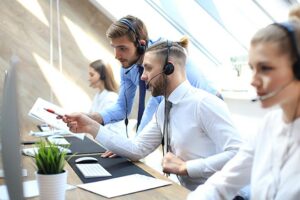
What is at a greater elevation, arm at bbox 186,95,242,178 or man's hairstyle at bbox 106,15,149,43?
man's hairstyle at bbox 106,15,149,43

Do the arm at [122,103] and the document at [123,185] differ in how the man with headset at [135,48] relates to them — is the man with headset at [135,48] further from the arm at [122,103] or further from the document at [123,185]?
the document at [123,185]

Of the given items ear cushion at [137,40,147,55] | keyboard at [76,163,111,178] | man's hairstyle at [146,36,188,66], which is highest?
ear cushion at [137,40,147,55]

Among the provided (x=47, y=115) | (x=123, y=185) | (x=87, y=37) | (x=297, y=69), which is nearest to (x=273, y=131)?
(x=297, y=69)

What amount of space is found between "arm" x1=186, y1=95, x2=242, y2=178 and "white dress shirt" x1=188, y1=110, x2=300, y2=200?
1.01ft

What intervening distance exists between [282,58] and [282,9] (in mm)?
2183

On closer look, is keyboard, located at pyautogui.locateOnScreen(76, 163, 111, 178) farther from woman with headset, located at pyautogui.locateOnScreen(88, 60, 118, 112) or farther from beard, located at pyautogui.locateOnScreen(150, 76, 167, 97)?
woman with headset, located at pyautogui.locateOnScreen(88, 60, 118, 112)

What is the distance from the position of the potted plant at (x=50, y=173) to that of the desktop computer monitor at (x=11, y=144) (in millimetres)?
418

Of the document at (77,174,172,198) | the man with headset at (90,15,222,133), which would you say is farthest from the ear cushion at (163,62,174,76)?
the document at (77,174,172,198)

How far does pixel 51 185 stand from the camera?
1.11 m

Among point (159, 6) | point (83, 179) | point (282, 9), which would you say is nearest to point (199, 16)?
point (159, 6)

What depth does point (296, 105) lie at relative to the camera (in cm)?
96

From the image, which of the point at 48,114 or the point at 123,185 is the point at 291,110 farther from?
the point at 48,114

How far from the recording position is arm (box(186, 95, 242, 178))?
1.46 metres

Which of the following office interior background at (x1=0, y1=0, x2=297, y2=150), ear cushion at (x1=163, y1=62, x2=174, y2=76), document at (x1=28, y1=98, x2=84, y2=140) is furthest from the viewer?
office interior background at (x1=0, y1=0, x2=297, y2=150)
